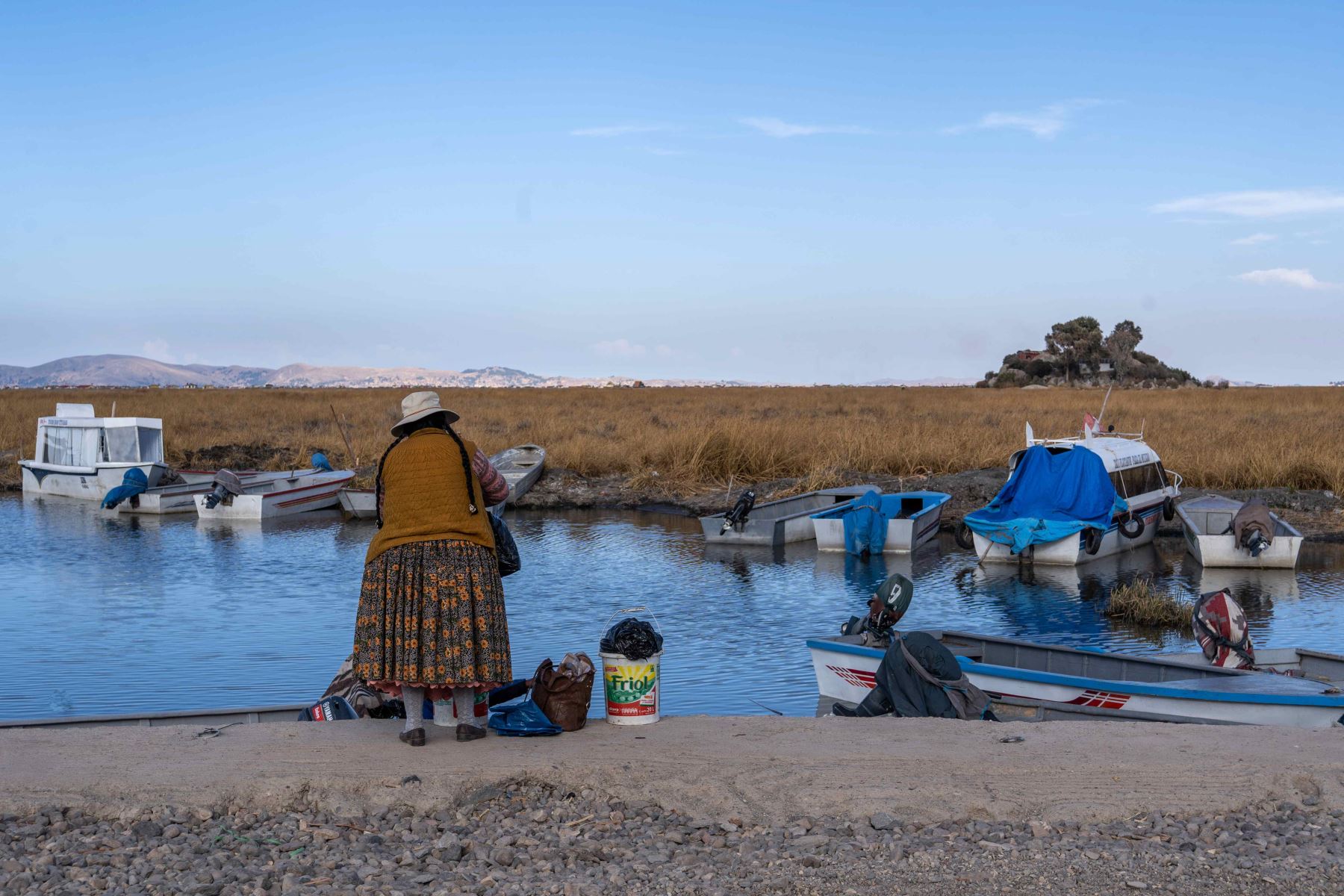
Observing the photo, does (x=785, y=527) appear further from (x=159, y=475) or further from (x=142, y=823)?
(x=142, y=823)

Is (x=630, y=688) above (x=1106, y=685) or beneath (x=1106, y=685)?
above

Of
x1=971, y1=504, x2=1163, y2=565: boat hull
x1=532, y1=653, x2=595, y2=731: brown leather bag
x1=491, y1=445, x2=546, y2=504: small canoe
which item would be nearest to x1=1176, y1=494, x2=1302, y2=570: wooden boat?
x1=971, y1=504, x2=1163, y2=565: boat hull

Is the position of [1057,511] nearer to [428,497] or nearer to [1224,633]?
[1224,633]

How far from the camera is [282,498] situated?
76.3 ft

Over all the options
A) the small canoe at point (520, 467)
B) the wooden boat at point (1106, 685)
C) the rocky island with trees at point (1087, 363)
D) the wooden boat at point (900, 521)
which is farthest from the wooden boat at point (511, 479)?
the rocky island with trees at point (1087, 363)

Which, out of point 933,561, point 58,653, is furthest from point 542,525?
point 58,653

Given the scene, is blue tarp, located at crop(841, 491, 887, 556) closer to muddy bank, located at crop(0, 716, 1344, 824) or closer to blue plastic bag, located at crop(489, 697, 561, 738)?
muddy bank, located at crop(0, 716, 1344, 824)

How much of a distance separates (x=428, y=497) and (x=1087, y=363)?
96810 mm

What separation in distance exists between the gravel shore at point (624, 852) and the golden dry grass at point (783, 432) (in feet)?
60.9

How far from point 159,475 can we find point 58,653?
553 inches

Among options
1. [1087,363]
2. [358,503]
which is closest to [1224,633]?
[358,503]

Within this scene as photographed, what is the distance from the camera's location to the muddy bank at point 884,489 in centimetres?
2059

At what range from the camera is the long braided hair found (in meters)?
5.83

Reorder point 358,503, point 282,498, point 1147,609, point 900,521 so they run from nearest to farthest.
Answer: point 1147,609
point 900,521
point 358,503
point 282,498
